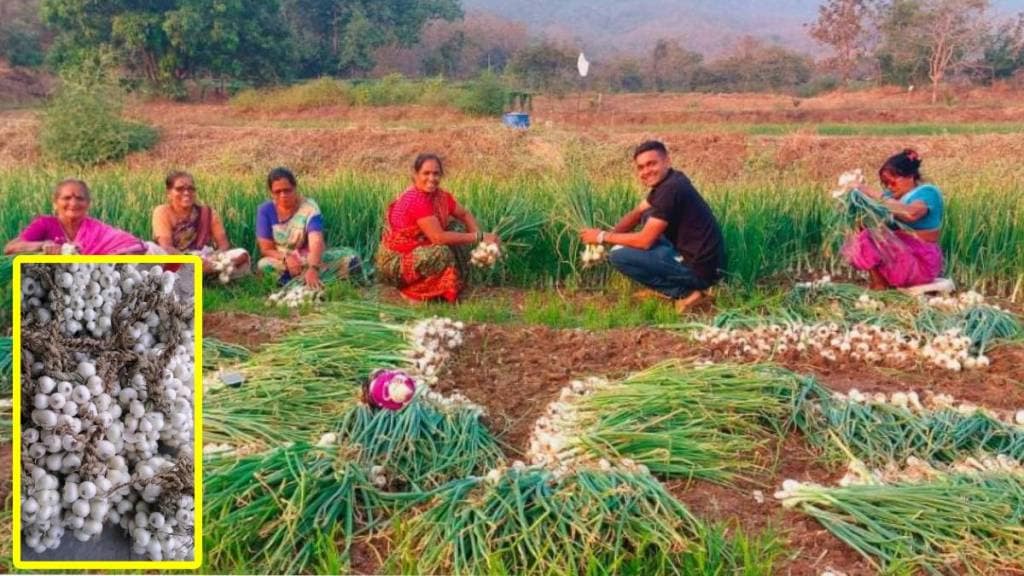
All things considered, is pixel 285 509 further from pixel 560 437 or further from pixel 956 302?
pixel 956 302

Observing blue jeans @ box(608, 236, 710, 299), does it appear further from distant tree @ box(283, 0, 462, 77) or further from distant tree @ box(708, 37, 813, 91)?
distant tree @ box(708, 37, 813, 91)

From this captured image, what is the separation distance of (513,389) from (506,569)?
1493mm

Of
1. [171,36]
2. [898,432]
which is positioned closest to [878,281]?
[898,432]

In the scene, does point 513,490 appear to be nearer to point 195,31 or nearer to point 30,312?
point 30,312

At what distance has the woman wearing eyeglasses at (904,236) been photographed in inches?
194

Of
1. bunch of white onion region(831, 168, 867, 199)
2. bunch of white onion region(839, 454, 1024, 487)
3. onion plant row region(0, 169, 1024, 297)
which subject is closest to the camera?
bunch of white onion region(839, 454, 1024, 487)

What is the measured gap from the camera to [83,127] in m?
15.4

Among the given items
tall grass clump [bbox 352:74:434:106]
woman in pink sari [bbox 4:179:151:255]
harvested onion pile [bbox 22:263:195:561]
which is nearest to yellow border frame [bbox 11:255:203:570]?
harvested onion pile [bbox 22:263:195:561]

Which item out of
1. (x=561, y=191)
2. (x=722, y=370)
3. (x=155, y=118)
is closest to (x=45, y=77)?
(x=155, y=118)

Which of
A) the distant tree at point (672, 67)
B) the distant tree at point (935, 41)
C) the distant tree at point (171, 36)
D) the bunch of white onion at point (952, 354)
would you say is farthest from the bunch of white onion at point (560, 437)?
the distant tree at point (672, 67)

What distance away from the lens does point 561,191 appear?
5668mm

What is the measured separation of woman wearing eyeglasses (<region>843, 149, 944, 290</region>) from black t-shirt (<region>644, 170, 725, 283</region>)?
775 mm

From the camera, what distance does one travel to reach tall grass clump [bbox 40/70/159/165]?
50.3 feet

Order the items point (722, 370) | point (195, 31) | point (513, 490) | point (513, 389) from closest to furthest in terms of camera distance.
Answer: point (513, 490), point (722, 370), point (513, 389), point (195, 31)
